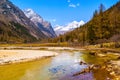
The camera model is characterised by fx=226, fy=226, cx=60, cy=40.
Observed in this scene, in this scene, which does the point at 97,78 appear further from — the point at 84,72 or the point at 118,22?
the point at 118,22

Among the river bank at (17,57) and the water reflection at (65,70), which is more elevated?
the river bank at (17,57)

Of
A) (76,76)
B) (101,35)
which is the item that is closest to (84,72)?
(76,76)

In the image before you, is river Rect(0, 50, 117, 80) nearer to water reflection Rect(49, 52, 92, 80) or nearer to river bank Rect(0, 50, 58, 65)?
water reflection Rect(49, 52, 92, 80)

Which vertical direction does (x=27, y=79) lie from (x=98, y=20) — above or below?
below

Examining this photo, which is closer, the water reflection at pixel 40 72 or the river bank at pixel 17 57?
the water reflection at pixel 40 72

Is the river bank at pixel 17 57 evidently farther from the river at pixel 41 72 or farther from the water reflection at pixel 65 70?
the water reflection at pixel 65 70

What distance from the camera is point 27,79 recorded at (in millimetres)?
28656

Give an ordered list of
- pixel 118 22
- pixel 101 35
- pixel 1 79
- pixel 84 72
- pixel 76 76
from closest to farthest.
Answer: pixel 1 79 < pixel 76 76 < pixel 84 72 < pixel 101 35 < pixel 118 22

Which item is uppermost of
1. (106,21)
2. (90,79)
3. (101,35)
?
(106,21)

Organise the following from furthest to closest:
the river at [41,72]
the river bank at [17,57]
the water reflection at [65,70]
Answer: the river bank at [17,57] → the water reflection at [65,70] → the river at [41,72]

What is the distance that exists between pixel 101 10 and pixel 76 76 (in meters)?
102

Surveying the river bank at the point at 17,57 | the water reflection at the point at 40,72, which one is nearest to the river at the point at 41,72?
the water reflection at the point at 40,72

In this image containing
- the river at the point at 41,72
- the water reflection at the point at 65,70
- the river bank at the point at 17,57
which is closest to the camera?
the river at the point at 41,72

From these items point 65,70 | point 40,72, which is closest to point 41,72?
point 40,72
